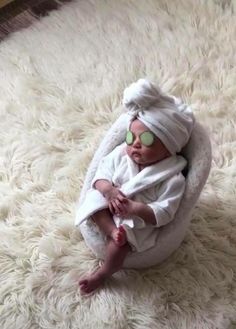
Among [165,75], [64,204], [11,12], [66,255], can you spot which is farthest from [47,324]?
[11,12]

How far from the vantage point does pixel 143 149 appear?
108cm

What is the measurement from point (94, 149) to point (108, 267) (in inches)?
13.1

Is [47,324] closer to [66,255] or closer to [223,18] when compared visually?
[66,255]

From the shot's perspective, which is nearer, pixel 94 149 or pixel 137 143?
pixel 137 143

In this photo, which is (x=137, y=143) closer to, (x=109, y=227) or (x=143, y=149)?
(x=143, y=149)

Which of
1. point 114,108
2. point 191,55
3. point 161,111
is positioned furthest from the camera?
point 191,55

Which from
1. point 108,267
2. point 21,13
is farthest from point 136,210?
point 21,13

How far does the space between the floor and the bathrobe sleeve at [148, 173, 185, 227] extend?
30.1 inches

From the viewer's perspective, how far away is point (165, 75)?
1475mm

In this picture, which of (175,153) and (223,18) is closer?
(175,153)

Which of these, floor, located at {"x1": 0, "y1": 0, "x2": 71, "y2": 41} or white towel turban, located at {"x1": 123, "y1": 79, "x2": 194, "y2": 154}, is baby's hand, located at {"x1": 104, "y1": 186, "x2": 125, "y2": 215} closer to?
white towel turban, located at {"x1": 123, "y1": 79, "x2": 194, "y2": 154}

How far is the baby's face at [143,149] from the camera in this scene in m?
1.08

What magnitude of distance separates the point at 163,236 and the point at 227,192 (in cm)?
23

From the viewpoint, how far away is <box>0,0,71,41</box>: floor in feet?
5.30
